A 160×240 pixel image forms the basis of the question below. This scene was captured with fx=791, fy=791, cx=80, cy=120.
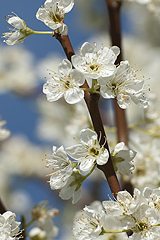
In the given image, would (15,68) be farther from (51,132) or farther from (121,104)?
(121,104)

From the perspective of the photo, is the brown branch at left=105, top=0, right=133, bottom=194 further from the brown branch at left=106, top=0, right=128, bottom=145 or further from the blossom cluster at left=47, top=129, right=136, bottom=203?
the blossom cluster at left=47, top=129, right=136, bottom=203

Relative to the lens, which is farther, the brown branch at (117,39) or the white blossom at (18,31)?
the brown branch at (117,39)

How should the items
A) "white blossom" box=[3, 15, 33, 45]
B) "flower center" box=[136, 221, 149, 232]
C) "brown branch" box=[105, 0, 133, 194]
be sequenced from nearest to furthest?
"flower center" box=[136, 221, 149, 232] < "white blossom" box=[3, 15, 33, 45] < "brown branch" box=[105, 0, 133, 194]

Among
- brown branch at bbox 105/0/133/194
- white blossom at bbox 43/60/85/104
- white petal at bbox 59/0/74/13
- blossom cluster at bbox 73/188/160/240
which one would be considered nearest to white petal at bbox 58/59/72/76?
white blossom at bbox 43/60/85/104

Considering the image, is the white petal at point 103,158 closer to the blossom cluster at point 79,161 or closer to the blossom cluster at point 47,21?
the blossom cluster at point 79,161

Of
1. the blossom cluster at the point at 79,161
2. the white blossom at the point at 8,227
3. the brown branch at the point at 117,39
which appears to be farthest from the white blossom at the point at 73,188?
the brown branch at the point at 117,39

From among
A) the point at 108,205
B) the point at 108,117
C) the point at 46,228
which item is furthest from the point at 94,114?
the point at 108,117
